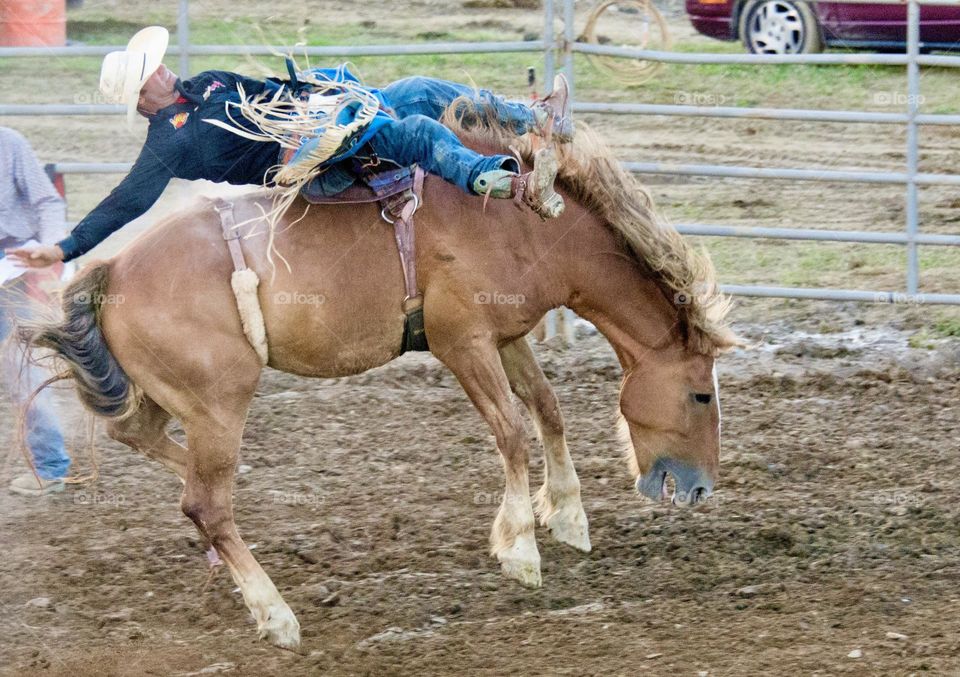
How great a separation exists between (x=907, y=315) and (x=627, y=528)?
3234 mm

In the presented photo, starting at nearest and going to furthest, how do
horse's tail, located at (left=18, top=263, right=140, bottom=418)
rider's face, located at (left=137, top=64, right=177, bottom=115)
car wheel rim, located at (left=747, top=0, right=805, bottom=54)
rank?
horse's tail, located at (left=18, top=263, right=140, bottom=418)
rider's face, located at (left=137, top=64, right=177, bottom=115)
car wheel rim, located at (left=747, top=0, right=805, bottom=54)

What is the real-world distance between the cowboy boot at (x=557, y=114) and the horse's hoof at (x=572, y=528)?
1.41 metres

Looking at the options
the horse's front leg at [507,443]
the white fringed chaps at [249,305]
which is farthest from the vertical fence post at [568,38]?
the white fringed chaps at [249,305]

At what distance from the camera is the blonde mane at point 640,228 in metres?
4.49

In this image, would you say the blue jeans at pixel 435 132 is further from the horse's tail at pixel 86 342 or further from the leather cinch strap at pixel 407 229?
the horse's tail at pixel 86 342

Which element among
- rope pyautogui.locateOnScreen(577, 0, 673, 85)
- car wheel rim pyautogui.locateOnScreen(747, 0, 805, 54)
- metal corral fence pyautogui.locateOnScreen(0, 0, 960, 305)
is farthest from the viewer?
car wheel rim pyautogui.locateOnScreen(747, 0, 805, 54)

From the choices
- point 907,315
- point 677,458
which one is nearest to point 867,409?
point 907,315

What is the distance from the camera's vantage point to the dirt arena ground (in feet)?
13.7

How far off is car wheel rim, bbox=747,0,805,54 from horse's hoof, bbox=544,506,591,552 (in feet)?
21.2

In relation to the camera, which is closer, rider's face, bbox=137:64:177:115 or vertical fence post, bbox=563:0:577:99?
rider's face, bbox=137:64:177:115

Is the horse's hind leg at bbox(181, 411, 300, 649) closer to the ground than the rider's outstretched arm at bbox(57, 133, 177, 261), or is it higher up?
closer to the ground

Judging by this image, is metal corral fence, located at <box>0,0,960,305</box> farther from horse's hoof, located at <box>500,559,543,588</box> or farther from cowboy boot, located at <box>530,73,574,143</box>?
horse's hoof, located at <box>500,559,543,588</box>

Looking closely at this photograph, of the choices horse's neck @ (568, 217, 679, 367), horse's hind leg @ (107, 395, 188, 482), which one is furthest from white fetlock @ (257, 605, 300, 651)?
horse's neck @ (568, 217, 679, 367)

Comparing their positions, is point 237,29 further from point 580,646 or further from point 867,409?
point 580,646
